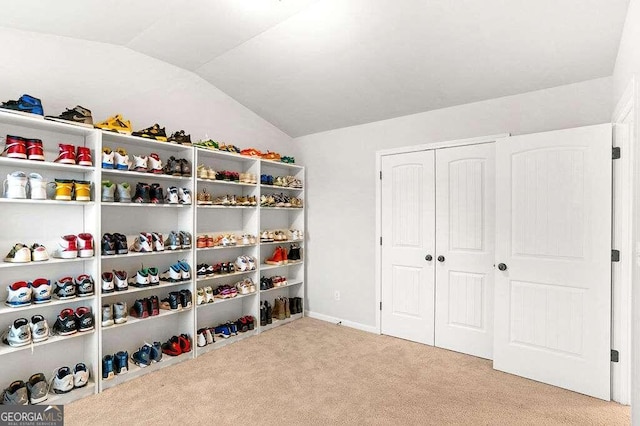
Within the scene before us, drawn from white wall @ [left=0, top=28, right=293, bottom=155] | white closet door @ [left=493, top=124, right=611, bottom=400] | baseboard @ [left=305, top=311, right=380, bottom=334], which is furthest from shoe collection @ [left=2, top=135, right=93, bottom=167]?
white closet door @ [left=493, top=124, right=611, bottom=400]

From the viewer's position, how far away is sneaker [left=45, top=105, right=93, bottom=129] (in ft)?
8.22

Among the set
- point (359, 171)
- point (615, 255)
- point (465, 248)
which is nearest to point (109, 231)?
point (359, 171)

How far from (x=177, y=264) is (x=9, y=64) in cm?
199

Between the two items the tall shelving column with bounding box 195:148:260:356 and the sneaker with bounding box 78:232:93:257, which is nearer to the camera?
the sneaker with bounding box 78:232:93:257

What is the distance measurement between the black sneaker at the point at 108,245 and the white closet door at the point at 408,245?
2.70 metres

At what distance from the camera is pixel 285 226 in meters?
4.65

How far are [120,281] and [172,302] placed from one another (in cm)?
52

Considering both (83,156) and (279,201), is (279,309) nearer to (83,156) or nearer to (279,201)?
(279,201)

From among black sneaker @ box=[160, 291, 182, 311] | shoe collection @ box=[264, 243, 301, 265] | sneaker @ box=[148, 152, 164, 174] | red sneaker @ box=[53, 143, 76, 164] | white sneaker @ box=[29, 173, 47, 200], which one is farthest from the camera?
shoe collection @ box=[264, 243, 301, 265]

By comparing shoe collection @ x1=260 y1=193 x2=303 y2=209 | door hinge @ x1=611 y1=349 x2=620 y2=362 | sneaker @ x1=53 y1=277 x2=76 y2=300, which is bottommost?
door hinge @ x1=611 y1=349 x2=620 y2=362

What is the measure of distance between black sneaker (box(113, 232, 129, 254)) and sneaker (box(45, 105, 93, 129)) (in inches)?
35.4

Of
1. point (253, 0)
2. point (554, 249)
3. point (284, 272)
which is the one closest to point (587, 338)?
point (554, 249)

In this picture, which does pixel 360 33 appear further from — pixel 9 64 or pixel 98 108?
pixel 9 64

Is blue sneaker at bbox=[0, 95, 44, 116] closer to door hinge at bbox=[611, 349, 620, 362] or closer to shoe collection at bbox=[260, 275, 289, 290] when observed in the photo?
shoe collection at bbox=[260, 275, 289, 290]
